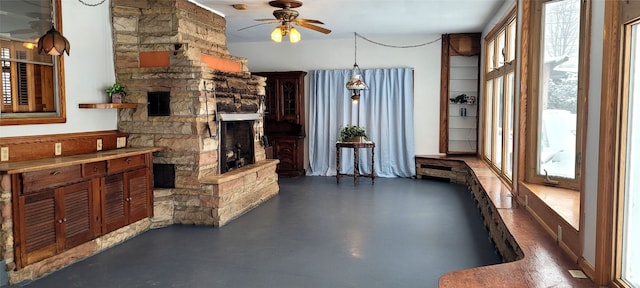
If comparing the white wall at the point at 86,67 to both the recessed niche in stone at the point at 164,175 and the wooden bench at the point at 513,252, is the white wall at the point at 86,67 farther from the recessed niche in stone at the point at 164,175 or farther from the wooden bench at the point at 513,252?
the wooden bench at the point at 513,252

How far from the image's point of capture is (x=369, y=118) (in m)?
8.99

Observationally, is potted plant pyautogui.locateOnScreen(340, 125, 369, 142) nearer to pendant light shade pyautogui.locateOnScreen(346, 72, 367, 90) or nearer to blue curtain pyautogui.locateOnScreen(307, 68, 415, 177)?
pendant light shade pyautogui.locateOnScreen(346, 72, 367, 90)

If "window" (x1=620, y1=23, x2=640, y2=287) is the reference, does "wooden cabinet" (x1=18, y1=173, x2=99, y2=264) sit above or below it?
below

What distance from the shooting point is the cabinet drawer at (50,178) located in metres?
3.66

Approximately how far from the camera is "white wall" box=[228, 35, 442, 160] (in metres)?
8.73

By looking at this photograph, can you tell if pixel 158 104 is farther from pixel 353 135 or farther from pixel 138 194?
pixel 353 135

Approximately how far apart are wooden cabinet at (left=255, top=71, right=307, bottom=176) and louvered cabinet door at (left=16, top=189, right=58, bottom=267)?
207 inches

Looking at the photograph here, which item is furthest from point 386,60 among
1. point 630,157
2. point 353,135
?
point 630,157

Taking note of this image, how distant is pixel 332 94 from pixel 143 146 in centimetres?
441

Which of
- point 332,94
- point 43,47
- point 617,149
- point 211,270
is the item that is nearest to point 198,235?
point 211,270

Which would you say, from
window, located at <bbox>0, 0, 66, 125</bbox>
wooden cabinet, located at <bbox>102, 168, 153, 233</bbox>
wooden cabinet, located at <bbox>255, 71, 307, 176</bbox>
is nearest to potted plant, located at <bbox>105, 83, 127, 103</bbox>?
window, located at <bbox>0, 0, 66, 125</bbox>

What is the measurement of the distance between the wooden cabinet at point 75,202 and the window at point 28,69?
0.64m

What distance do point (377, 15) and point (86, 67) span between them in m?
3.90

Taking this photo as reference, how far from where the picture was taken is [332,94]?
29.9 feet
